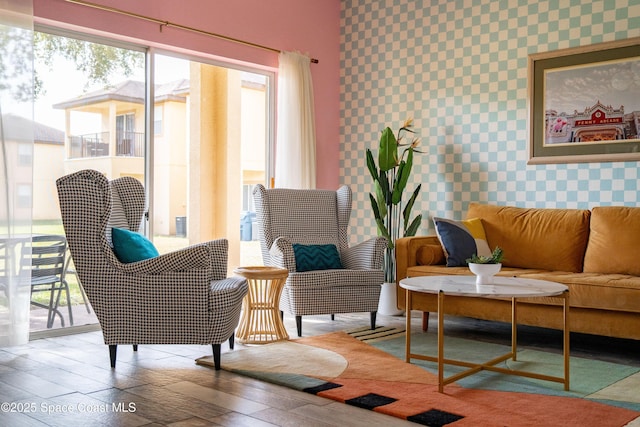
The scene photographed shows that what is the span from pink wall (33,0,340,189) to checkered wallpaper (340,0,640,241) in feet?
0.44

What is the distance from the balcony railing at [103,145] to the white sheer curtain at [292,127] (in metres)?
1.27

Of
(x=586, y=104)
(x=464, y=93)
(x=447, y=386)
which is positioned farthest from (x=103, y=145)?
(x=586, y=104)

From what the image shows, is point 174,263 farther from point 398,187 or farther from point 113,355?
point 398,187

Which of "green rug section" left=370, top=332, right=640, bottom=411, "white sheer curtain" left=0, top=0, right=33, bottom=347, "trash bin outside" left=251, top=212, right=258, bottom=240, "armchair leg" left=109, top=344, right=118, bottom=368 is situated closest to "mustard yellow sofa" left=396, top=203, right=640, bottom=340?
"green rug section" left=370, top=332, right=640, bottom=411

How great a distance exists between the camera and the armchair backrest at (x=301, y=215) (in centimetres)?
476

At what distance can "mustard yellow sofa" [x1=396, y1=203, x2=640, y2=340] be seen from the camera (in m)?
3.69

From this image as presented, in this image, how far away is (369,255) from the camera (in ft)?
15.0

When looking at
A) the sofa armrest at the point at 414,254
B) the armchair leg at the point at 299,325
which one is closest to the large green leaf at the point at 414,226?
the sofa armrest at the point at 414,254

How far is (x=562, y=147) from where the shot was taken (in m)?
4.86

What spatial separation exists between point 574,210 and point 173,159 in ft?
9.68

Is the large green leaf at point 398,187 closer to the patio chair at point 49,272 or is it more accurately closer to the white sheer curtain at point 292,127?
the white sheer curtain at point 292,127

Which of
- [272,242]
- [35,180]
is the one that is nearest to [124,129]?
[35,180]

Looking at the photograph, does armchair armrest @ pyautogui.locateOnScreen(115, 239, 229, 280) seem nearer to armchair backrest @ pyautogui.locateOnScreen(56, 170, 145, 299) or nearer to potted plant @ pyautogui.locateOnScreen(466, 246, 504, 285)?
armchair backrest @ pyautogui.locateOnScreen(56, 170, 145, 299)

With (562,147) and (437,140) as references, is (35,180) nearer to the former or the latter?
(437,140)
